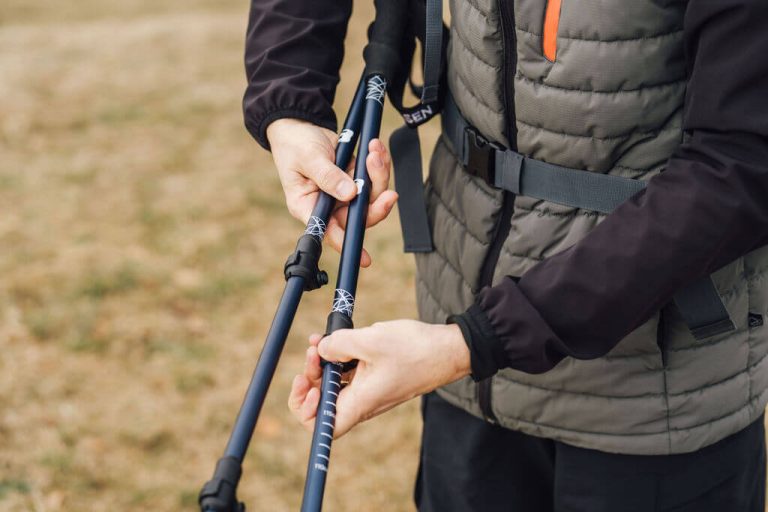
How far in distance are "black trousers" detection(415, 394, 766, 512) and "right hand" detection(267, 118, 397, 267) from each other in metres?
0.55

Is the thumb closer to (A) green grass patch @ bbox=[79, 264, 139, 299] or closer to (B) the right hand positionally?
(B) the right hand

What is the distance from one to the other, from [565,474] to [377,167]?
75 centimetres

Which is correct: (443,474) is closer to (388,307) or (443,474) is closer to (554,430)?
(554,430)

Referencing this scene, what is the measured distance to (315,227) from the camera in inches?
66.0

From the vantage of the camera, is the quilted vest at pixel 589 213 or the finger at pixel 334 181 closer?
the quilted vest at pixel 589 213

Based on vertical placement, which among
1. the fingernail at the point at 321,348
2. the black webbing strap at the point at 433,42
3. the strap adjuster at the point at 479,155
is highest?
the black webbing strap at the point at 433,42

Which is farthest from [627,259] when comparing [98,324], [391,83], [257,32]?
[98,324]

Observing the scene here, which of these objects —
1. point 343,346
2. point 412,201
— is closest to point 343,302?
point 343,346

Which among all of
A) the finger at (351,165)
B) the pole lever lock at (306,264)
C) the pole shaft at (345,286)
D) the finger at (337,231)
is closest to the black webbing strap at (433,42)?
the pole shaft at (345,286)

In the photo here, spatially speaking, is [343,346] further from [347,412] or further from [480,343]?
[480,343]

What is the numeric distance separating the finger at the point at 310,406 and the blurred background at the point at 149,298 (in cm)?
214

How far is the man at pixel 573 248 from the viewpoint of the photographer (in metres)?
1.35

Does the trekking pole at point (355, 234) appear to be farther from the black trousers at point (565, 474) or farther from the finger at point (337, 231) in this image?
the black trousers at point (565, 474)

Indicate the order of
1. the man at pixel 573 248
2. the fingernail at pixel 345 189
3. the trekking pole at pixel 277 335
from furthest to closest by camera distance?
the fingernail at pixel 345 189 → the man at pixel 573 248 → the trekking pole at pixel 277 335
